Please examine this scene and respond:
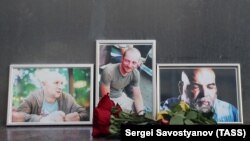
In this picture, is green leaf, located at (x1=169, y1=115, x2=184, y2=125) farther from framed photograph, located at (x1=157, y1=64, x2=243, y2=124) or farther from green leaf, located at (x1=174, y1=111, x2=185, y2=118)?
framed photograph, located at (x1=157, y1=64, x2=243, y2=124)

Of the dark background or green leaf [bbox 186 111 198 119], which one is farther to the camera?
the dark background

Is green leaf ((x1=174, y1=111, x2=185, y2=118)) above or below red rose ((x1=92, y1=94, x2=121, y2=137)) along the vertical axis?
above

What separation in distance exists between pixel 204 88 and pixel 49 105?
2.09ft

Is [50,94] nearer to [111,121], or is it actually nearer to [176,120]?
[111,121]

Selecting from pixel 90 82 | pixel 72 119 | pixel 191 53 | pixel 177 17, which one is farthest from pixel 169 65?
pixel 72 119

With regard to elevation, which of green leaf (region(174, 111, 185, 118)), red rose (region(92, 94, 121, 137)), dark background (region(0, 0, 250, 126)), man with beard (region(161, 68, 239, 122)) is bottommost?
red rose (region(92, 94, 121, 137))

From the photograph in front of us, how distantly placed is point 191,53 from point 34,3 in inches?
27.4

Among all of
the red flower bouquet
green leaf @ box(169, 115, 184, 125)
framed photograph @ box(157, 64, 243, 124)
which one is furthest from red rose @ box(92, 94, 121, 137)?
framed photograph @ box(157, 64, 243, 124)

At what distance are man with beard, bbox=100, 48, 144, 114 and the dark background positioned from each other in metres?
0.08

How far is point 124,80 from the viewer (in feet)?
4.04

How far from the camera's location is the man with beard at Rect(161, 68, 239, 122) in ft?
3.98

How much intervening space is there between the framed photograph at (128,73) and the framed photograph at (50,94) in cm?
6

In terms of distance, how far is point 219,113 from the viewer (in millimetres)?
1214

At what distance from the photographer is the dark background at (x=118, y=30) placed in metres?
1.26
